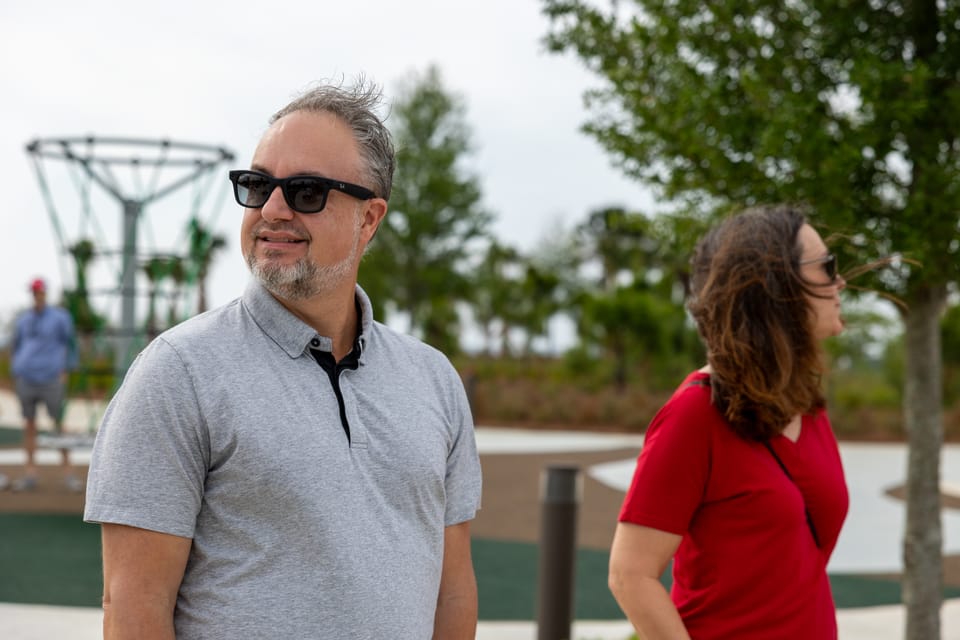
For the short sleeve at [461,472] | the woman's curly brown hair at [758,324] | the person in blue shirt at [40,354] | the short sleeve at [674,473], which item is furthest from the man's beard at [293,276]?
the person in blue shirt at [40,354]

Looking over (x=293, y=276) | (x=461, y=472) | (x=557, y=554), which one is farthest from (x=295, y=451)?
(x=557, y=554)

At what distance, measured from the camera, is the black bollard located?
5.02 meters

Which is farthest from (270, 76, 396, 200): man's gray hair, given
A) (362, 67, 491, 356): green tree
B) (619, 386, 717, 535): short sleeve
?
(362, 67, 491, 356): green tree

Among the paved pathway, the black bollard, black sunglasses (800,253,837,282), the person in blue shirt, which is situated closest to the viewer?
black sunglasses (800,253,837,282)

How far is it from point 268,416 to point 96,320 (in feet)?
28.7

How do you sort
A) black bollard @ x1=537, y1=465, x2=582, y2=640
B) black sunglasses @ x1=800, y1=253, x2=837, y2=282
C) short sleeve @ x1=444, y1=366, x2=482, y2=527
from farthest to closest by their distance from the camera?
black bollard @ x1=537, y1=465, x2=582, y2=640
black sunglasses @ x1=800, y1=253, x2=837, y2=282
short sleeve @ x1=444, y1=366, x2=482, y2=527

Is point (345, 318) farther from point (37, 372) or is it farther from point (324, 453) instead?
point (37, 372)

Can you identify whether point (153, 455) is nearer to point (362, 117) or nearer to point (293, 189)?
point (293, 189)

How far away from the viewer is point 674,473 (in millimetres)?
2365

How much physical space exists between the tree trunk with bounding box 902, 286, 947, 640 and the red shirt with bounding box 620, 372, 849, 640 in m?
2.53

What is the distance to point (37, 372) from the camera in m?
9.72

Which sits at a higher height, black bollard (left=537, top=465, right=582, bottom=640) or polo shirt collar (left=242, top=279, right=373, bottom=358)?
polo shirt collar (left=242, top=279, right=373, bottom=358)

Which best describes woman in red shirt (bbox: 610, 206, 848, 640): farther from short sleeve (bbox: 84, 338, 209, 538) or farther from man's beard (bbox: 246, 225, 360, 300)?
short sleeve (bbox: 84, 338, 209, 538)

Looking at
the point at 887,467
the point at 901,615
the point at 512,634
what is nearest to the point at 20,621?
the point at 512,634
